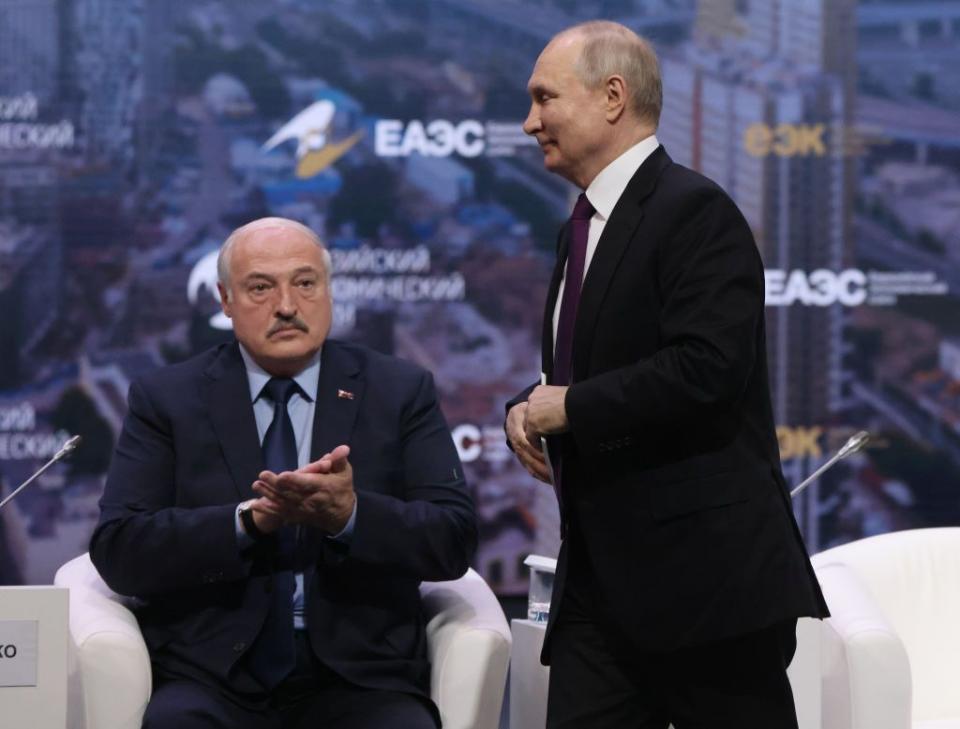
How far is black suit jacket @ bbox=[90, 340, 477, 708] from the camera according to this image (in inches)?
117

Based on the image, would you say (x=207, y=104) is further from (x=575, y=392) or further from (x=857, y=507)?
(x=575, y=392)

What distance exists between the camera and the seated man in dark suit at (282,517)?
2.94 meters

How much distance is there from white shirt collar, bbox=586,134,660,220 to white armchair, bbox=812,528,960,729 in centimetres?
125

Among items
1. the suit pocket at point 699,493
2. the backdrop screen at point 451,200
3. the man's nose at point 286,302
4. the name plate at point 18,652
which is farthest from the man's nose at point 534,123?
the backdrop screen at point 451,200

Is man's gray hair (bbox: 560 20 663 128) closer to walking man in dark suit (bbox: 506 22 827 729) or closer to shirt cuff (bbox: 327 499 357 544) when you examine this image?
walking man in dark suit (bbox: 506 22 827 729)

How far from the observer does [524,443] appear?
8.04ft

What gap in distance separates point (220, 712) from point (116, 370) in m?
3.07

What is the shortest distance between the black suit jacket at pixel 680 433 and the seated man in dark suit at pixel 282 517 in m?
0.66

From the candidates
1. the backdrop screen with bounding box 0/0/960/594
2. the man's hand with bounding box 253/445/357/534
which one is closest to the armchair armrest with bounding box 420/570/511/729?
the man's hand with bounding box 253/445/357/534

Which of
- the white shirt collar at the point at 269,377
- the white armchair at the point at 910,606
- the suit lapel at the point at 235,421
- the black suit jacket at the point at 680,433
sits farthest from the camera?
the white armchair at the point at 910,606

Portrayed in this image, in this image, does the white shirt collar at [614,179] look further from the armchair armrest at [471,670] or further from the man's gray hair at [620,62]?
the armchair armrest at [471,670]

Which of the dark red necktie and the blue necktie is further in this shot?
the blue necktie

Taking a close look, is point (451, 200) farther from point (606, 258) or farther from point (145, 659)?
point (606, 258)

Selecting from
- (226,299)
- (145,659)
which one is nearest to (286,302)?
(226,299)
